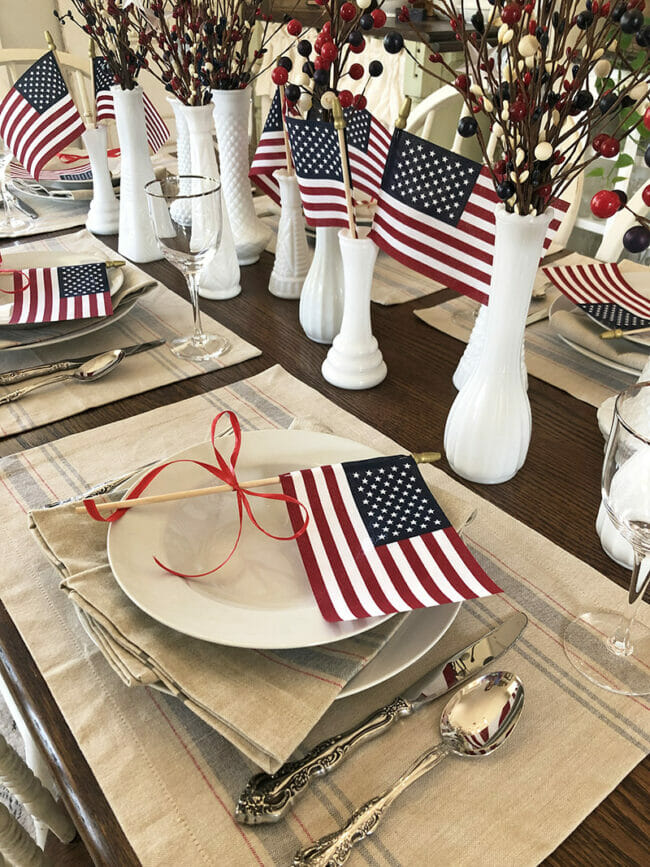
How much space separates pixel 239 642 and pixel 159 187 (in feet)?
2.08

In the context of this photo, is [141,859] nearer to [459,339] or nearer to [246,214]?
[459,339]

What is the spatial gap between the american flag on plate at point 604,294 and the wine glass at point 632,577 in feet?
1.27

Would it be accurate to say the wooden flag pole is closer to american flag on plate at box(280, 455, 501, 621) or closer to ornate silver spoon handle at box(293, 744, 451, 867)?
american flag on plate at box(280, 455, 501, 621)

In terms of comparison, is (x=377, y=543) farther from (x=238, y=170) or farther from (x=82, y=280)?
(x=238, y=170)

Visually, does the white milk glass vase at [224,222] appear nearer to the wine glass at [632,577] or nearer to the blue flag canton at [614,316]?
the blue flag canton at [614,316]

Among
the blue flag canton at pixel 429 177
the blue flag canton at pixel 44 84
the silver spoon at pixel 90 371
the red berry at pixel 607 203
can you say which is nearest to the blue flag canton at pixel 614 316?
the blue flag canton at pixel 429 177

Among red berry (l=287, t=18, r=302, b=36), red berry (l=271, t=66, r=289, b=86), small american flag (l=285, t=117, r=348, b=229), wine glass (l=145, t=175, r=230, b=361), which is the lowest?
wine glass (l=145, t=175, r=230, b=361)

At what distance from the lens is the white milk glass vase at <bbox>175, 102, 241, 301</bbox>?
1.03 m

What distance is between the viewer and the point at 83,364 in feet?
2.88

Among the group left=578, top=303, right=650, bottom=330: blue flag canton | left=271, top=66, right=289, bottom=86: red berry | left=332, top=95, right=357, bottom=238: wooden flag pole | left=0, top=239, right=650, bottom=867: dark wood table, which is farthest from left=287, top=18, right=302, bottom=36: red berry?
left=578, top=303, right=650, bottom=330: blue flag canton

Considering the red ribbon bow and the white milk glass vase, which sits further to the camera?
the white milk glass vase

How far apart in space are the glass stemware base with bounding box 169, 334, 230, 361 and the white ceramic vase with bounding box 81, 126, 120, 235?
461 mm

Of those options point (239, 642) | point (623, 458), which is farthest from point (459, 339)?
point (239, 642)

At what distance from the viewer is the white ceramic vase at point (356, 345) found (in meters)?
0.83
